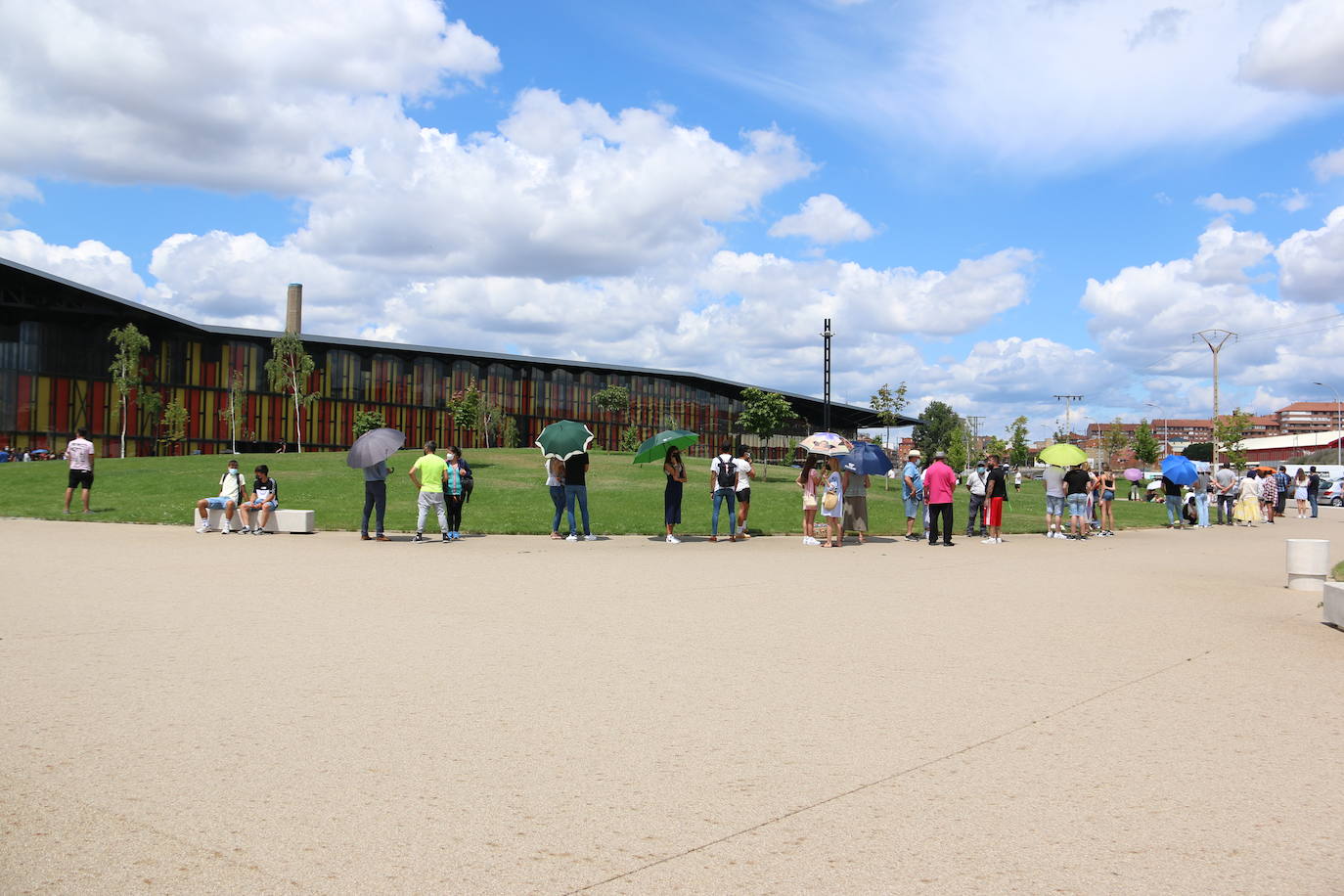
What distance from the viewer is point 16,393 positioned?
5616 cm

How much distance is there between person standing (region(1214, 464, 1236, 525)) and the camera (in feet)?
98.5

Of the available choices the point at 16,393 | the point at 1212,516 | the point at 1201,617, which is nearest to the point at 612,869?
the point at 1201,617

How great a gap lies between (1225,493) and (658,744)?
97.5 feet

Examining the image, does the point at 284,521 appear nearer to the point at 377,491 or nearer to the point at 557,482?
the point at 377,491

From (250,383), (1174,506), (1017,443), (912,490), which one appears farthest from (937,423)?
(912,490)

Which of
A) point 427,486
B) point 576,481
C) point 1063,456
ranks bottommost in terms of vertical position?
point 427,486

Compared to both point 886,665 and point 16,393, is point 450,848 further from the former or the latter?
point 16,393

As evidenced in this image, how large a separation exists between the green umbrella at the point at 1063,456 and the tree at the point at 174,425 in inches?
2019

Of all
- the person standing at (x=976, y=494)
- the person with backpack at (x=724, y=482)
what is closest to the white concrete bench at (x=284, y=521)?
the person with backpack at (x=724, y=482)

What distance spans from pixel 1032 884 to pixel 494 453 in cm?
4495

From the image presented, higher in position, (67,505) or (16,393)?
(16,393)

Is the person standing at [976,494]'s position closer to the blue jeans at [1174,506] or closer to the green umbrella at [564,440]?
the green umbrella at [564,440]

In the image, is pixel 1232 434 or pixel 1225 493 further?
pixel 1232 434

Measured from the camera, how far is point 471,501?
88.5 feet
